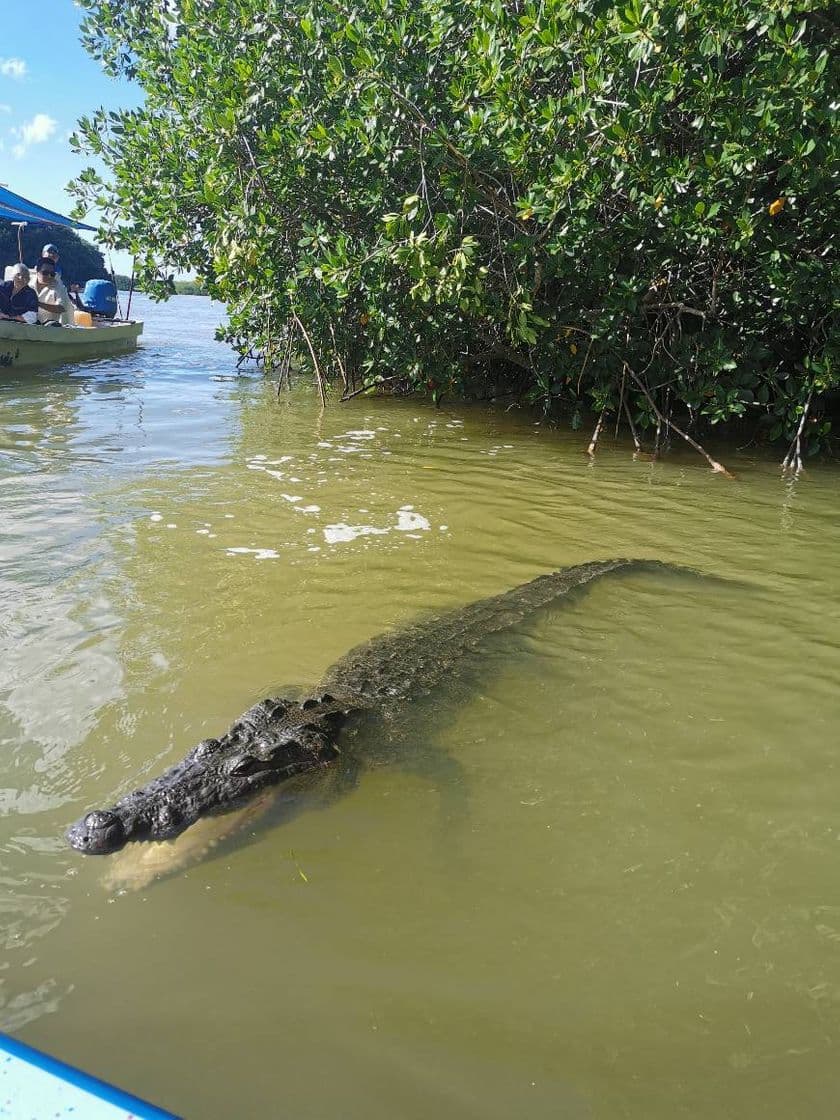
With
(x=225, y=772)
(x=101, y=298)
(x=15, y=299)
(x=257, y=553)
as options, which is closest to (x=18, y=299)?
(x=15, y=299)

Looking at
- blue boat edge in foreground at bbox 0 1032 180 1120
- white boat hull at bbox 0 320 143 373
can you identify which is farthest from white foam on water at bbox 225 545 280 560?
white boat hull at bbox 0 320 143 373

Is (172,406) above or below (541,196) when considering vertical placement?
below

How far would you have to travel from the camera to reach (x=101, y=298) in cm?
2048

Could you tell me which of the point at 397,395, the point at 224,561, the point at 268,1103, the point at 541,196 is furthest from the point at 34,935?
the point at 397,395

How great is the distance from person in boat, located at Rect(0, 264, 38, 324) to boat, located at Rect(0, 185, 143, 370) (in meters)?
0.32

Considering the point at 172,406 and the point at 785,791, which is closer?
the point at 785,791

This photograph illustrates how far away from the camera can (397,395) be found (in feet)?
46.4

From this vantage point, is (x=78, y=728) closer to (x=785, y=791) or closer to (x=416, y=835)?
(x=416, y=835)

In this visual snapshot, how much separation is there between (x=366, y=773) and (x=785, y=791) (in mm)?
1688

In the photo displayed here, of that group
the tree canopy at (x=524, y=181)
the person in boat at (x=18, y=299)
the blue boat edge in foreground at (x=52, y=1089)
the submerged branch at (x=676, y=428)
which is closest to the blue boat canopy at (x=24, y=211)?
the person in boat at (x=18, y=299)

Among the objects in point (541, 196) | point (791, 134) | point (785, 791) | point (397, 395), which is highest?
point (791, 134)

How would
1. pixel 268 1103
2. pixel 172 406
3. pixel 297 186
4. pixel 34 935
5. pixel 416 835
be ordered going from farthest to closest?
pixel 172 406 → pixel 297 186 → pixel 416 835 → pixel 34 935 → pixel 268 1103

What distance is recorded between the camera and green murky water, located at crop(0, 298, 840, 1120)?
1966 millimetres

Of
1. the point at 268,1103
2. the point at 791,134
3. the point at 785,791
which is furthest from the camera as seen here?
the point at 791,134
